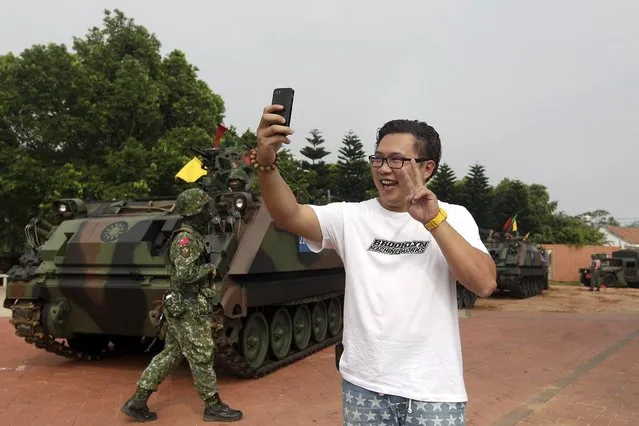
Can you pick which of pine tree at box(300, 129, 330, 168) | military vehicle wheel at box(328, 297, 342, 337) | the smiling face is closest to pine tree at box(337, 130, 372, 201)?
pine tree at box(300, 129, 330, 168)

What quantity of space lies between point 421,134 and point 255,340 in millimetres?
5606

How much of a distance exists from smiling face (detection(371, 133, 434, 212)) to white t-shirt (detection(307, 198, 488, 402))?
0.21ft

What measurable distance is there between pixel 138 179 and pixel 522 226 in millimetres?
31062

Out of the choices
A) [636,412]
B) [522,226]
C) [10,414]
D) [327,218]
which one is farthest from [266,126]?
[522,226]

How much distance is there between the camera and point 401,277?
2072 millimetres

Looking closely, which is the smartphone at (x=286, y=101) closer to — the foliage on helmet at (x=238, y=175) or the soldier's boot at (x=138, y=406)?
the soldier's boot at (x=138, y=406)

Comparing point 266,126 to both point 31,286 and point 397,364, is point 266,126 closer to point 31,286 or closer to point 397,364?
point 397,364

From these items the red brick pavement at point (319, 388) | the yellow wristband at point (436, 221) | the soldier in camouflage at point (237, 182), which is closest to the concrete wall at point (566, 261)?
the red brick pavement at point (319, 388)

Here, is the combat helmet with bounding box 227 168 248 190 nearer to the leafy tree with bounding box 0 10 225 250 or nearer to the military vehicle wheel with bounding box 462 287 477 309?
the military vehicle wheel with bounding box 462 287 477 309

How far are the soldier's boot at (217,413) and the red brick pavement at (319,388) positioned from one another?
0.13m

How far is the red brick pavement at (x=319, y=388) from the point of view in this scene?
214 inches

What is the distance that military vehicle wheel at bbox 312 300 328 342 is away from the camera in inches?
367

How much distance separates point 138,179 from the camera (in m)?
19.2

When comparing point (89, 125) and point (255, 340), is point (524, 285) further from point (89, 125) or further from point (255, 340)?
point (89, 125)
